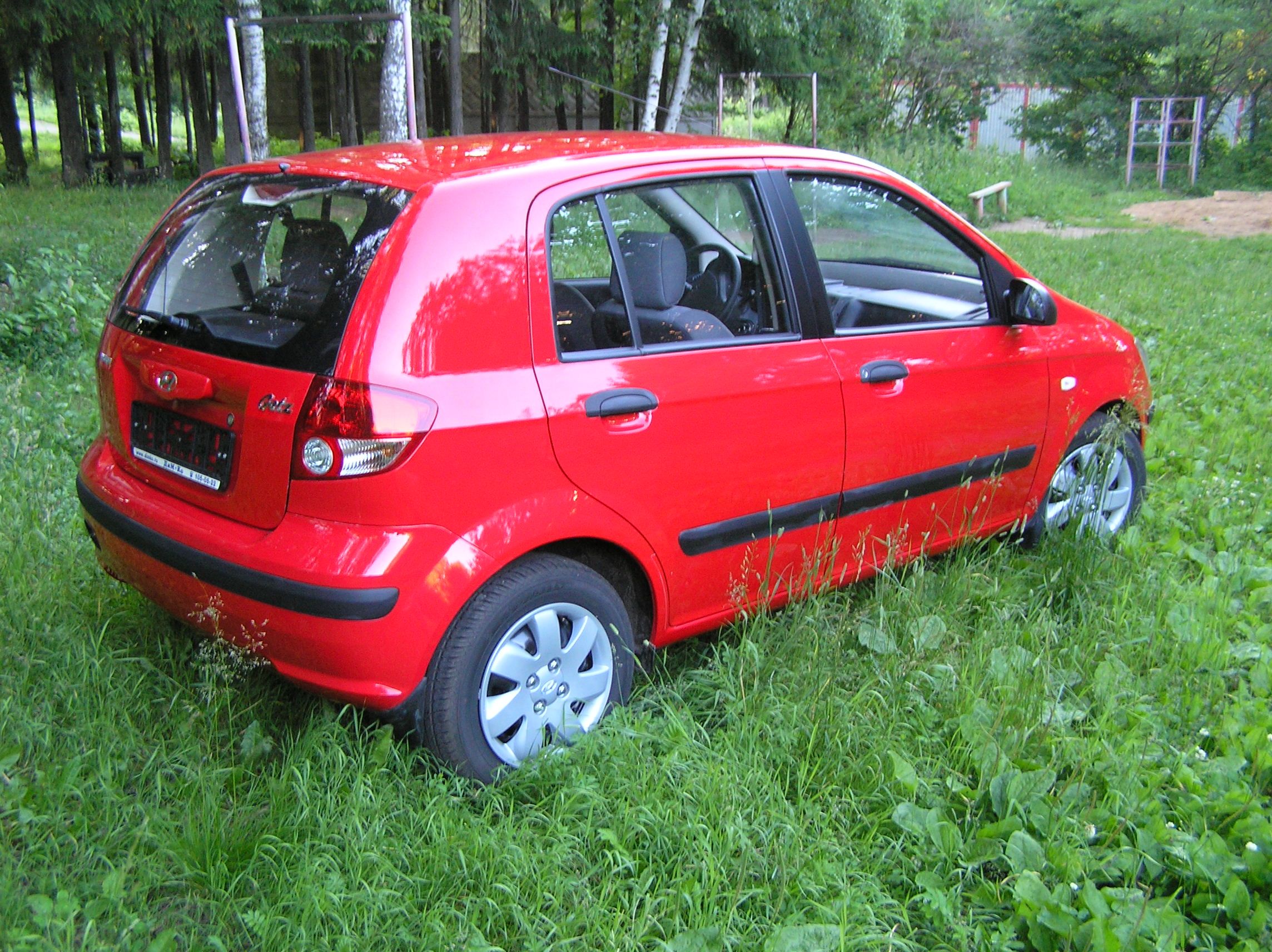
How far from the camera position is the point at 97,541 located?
322cm

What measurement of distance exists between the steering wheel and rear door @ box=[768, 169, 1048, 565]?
279 mm

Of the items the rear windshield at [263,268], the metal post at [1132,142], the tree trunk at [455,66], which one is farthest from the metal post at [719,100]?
the rear windshield at [263,268]

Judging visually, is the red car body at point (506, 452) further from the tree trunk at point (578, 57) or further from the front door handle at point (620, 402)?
the tree trunk at point (578, 57)

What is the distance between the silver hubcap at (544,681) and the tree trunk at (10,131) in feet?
67.5

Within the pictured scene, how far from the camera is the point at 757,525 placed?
11.2 feet

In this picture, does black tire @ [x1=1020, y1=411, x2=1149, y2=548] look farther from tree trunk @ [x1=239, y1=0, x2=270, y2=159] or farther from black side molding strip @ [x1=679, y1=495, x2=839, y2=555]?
tree trunk @ [x1=239, y1=0, x2=270, y2=159]

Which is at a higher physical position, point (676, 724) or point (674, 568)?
point (674, 568)

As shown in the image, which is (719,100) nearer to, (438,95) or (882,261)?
(438,95)

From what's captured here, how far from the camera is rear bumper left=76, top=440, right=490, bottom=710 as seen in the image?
258 centimetres

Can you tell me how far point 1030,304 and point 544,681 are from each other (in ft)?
7.53

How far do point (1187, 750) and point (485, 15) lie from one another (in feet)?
67.4

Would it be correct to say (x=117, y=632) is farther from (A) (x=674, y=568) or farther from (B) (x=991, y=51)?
(B) (x=991, y=51)

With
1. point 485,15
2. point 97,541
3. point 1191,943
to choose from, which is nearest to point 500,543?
point 97,541

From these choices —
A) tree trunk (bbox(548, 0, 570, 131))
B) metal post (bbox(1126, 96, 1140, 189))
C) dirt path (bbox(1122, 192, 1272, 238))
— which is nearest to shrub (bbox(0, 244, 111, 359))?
tree trunk (bbox(548, 0, 570, 131))
